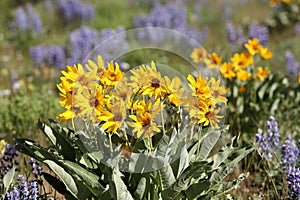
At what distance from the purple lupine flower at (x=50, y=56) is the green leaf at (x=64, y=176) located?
3.83 metres

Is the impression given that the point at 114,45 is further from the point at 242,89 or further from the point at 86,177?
the point at 86,177

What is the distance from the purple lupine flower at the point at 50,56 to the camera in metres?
6.42

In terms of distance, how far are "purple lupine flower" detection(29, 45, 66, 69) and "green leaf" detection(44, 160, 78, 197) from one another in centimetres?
383

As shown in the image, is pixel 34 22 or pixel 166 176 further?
pixel 34 22

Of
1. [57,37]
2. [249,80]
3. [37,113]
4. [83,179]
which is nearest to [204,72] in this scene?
[249,80]

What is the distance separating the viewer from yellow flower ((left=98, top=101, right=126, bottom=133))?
2379mm

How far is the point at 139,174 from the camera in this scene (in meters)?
2.61

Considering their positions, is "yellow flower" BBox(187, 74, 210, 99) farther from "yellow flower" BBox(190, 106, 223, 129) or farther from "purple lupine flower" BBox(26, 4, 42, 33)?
"purple lupine flower" BBox(26, 4, 42, 33)

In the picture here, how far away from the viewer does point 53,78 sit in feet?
20.6

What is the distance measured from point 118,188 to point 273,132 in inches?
60.9

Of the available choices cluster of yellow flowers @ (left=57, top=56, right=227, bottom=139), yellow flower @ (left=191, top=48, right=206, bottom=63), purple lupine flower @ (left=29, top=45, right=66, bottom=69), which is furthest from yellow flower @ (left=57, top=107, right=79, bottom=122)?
purple lupine flower @ (left=29, top=45, right=66, bottom=69)

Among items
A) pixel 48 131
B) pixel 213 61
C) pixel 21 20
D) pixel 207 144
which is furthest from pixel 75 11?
pixel 207 144

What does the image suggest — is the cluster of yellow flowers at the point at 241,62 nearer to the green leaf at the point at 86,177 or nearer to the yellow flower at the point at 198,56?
the yellow flower at the point at 198,56

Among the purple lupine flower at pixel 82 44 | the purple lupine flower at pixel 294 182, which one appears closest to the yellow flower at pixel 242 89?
the purple lupine flower at pixel 294 182
